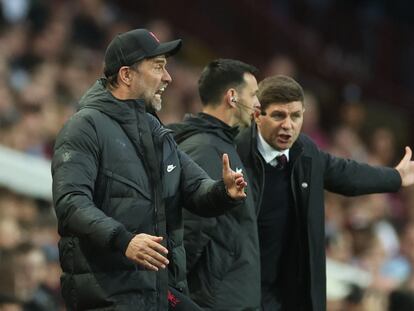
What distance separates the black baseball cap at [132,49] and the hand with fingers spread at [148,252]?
36.9 inches

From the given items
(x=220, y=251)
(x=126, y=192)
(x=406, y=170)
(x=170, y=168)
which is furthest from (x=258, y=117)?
(x=126, y=192)

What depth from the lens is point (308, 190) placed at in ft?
26.1

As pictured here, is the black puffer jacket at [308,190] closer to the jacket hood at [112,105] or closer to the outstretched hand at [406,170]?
the outstretched hand at [406,170]

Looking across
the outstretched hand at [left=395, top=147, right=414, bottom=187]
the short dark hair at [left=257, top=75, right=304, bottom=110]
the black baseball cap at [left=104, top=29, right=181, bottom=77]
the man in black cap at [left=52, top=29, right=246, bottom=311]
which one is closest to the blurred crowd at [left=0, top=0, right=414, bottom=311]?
the outstretched hand at [left=395, top=147, right=414, bottom=187]

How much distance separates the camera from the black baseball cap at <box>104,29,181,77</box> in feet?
22.9

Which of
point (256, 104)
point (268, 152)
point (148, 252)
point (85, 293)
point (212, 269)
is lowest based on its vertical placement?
point (85, 293)

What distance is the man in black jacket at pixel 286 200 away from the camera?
789 cm

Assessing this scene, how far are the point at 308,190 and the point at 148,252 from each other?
1759 mm

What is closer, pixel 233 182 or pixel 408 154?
pixel 233 182

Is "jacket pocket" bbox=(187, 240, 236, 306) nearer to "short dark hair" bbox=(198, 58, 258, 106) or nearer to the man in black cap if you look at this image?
the man in black cap

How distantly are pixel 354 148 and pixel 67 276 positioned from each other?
375 inches

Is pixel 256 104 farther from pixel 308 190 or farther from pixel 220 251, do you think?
pixel 220 251

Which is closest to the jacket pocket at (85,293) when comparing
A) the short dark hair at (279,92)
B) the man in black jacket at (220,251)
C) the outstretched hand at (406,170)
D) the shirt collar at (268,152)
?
the man in black jacket at (220,251)

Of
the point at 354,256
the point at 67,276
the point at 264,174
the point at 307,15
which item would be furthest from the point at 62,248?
the point at 307,15
